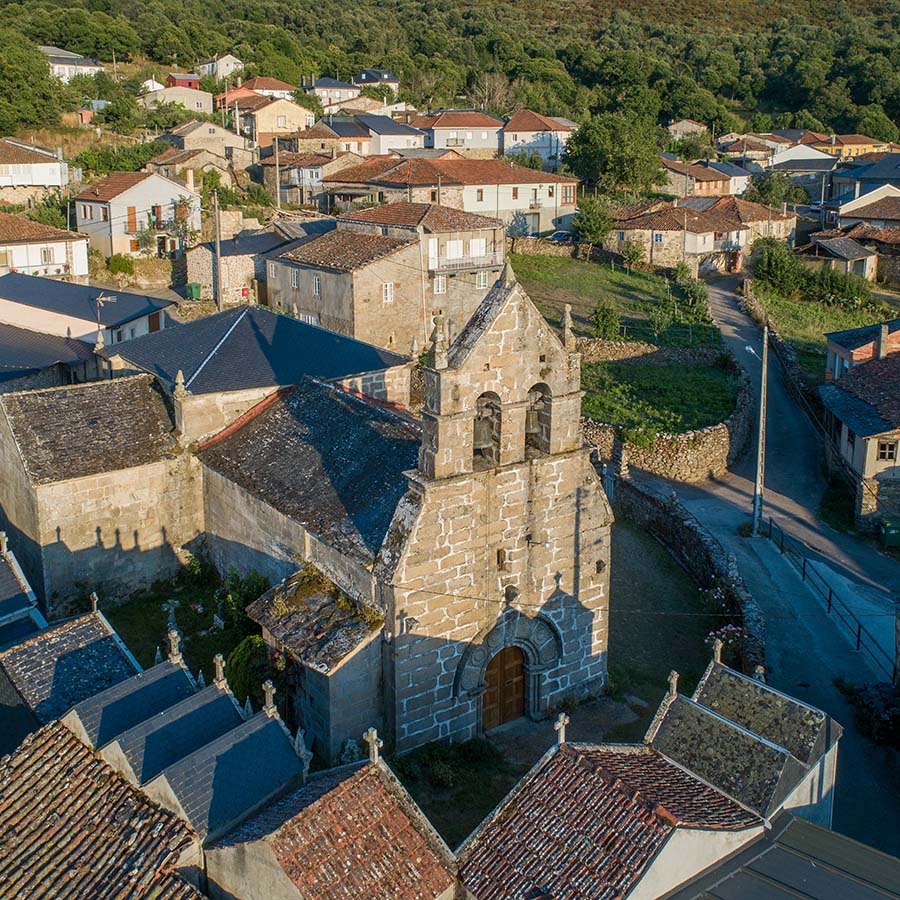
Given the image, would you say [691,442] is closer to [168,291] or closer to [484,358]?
[484,358]

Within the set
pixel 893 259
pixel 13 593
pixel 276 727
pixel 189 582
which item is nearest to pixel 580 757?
pixel 276 727

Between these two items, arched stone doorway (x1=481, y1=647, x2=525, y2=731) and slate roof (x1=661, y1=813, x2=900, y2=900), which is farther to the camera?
arched stone doorway (x1=481, y1=647, x2=525, y2=731)

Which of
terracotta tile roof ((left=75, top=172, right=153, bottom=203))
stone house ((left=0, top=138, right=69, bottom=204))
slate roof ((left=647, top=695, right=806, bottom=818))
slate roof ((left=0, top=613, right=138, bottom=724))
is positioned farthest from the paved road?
stone house ((left=0, top=138, right=69, bottom=204))

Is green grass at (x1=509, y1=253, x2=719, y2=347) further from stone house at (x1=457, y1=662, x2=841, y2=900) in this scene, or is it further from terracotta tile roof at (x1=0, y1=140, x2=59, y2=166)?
stone house at (x1=457, y1=662, x2=841, y2=900)

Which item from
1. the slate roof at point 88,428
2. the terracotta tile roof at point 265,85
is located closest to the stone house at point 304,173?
Answer: the terracotta tile roof at point 265,85

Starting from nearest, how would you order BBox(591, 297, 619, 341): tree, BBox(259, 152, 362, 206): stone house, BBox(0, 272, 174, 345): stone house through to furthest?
BBox(0, 272, 174, 345): stone house → BBox(591, 297, 619, 341): tree → BBox(259, 152, 362, 206): stone house

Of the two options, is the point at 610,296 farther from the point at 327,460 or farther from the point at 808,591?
the point at 327,460

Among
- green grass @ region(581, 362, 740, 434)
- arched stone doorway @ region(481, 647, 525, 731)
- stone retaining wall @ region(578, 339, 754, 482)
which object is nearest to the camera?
arched stone doorway @ region(481, 647, 525, 731)
